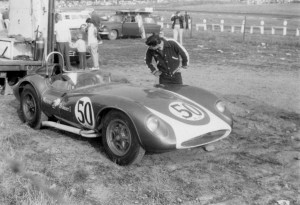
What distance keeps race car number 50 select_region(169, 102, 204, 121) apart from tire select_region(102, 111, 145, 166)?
562 millimetres

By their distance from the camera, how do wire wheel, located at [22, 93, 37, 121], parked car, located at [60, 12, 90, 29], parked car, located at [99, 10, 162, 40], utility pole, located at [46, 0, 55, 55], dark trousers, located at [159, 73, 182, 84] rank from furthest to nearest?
1. parked car, located at [60, 12, 90, 29]
2. parked car, located at [99, 10, 162, 40]
3. utility pole, located at [46, 0, 55, 55]
4. dark trousers, located at [159, 73, 182, 84]
5. wire wheel, located at [22, 93, 37, 121]

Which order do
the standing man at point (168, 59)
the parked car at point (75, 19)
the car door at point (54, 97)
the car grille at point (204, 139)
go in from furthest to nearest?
the parked car at point (75, 19) < the standing man at point (168, 59) < the car door at point (54, 97) < the car grille at point (204, 139)

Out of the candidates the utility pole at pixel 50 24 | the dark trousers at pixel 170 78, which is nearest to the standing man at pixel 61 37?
the utility pole at pixel 50 24

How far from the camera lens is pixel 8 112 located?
779 centimetres

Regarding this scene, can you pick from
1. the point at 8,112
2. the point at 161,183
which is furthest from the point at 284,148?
the point at 8,112

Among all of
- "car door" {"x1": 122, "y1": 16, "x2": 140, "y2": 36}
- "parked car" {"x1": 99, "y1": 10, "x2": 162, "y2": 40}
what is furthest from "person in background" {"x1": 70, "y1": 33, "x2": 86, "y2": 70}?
"car door" {"x1": 122, "y1": 16, "x2": 140, "y2": 36}

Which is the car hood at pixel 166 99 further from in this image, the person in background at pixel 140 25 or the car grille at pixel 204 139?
the person in background at pixel 140 25

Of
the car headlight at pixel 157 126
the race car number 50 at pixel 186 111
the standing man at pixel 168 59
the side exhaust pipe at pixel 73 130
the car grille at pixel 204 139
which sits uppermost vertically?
the standing man at pixel 168 59

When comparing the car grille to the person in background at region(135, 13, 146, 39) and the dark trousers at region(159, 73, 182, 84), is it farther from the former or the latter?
the person in background at region(135, 13, 146, 39)

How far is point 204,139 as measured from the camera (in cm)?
516

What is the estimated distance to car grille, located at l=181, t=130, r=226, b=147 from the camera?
5.01 m

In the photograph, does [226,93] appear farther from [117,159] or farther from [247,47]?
[247,47]

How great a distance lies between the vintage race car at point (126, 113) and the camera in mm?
4953

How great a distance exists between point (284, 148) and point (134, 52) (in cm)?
1175
